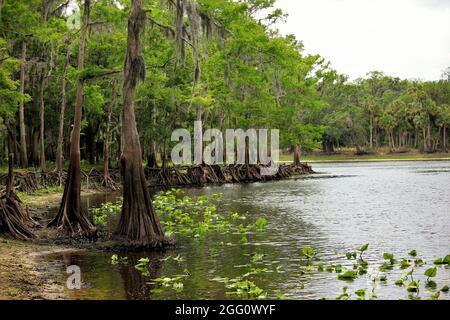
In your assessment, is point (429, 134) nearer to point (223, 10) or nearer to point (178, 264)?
point (223, 10)

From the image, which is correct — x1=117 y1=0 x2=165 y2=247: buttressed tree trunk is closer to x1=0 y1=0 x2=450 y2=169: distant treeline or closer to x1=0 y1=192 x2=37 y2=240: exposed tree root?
x1=0 y1=0 x2=450 y2=169: distant treeline

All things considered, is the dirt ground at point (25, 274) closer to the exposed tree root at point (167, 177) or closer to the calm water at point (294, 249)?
the calm water at point (294, 249)

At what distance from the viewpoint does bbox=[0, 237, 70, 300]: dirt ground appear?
9859mm

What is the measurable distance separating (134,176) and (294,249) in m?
4.23

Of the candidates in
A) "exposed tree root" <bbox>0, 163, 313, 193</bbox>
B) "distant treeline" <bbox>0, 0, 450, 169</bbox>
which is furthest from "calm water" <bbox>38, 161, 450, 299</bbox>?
"distant treeline" <bbox>0, 0, 450, 169</bbox>

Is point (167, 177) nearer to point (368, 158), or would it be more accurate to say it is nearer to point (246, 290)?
point (246, 290)

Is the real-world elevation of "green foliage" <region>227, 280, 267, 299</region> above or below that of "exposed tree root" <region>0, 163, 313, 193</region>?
below

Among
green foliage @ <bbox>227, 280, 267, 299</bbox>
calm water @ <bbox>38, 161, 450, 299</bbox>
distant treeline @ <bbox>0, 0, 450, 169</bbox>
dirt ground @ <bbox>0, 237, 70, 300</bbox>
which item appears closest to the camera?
dirt ground @ <bbox>0, 237, 70, 300</bbox>

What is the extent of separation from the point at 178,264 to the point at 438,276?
17.0ft

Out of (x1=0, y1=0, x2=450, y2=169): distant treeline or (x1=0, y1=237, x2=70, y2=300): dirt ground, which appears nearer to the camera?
(x1=0, y1=237, x2=70, y2=300): dirt ground

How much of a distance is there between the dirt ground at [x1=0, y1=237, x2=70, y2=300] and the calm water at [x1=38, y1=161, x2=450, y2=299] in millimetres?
336

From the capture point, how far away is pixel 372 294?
33.1 feet

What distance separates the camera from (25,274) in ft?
37.4
